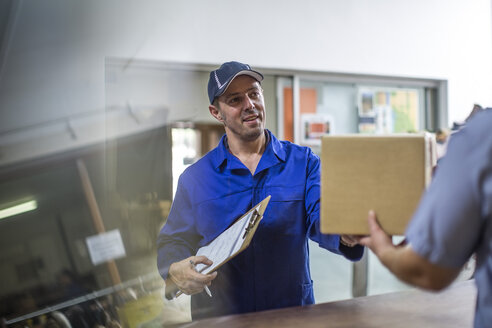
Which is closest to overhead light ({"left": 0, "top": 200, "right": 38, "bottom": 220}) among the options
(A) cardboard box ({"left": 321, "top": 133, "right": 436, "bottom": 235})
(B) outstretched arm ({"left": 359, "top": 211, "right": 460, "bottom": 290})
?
(A) cardboard box ({"left": 321, "top": 133, "right": 436, "bottom": 235})

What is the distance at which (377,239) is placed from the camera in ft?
2.56

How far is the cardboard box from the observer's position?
800mm

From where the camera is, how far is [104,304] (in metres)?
2.30

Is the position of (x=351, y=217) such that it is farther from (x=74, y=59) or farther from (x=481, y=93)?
(x=481, y=93)

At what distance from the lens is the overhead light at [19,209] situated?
7.47 feet

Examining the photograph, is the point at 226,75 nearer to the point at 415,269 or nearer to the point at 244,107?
the point at 244,107

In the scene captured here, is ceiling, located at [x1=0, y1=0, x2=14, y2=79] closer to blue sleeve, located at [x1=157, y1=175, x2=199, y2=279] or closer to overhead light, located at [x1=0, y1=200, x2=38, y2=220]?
overhead light, located at [x1=0, y1=200, x2=38, y2=220]

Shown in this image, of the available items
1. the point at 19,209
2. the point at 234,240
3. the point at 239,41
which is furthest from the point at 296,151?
the point at 19,209

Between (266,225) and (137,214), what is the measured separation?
137cm

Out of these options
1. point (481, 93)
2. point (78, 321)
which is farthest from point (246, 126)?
point (481, 93)

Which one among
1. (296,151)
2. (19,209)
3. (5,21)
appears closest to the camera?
(296,151)

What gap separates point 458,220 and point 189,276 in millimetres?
847

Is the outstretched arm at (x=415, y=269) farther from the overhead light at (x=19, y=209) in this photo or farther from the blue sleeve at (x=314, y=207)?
the overhead light at (x=19, y=209)

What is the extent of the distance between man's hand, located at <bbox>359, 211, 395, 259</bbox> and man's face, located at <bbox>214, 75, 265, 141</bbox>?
669 mm
